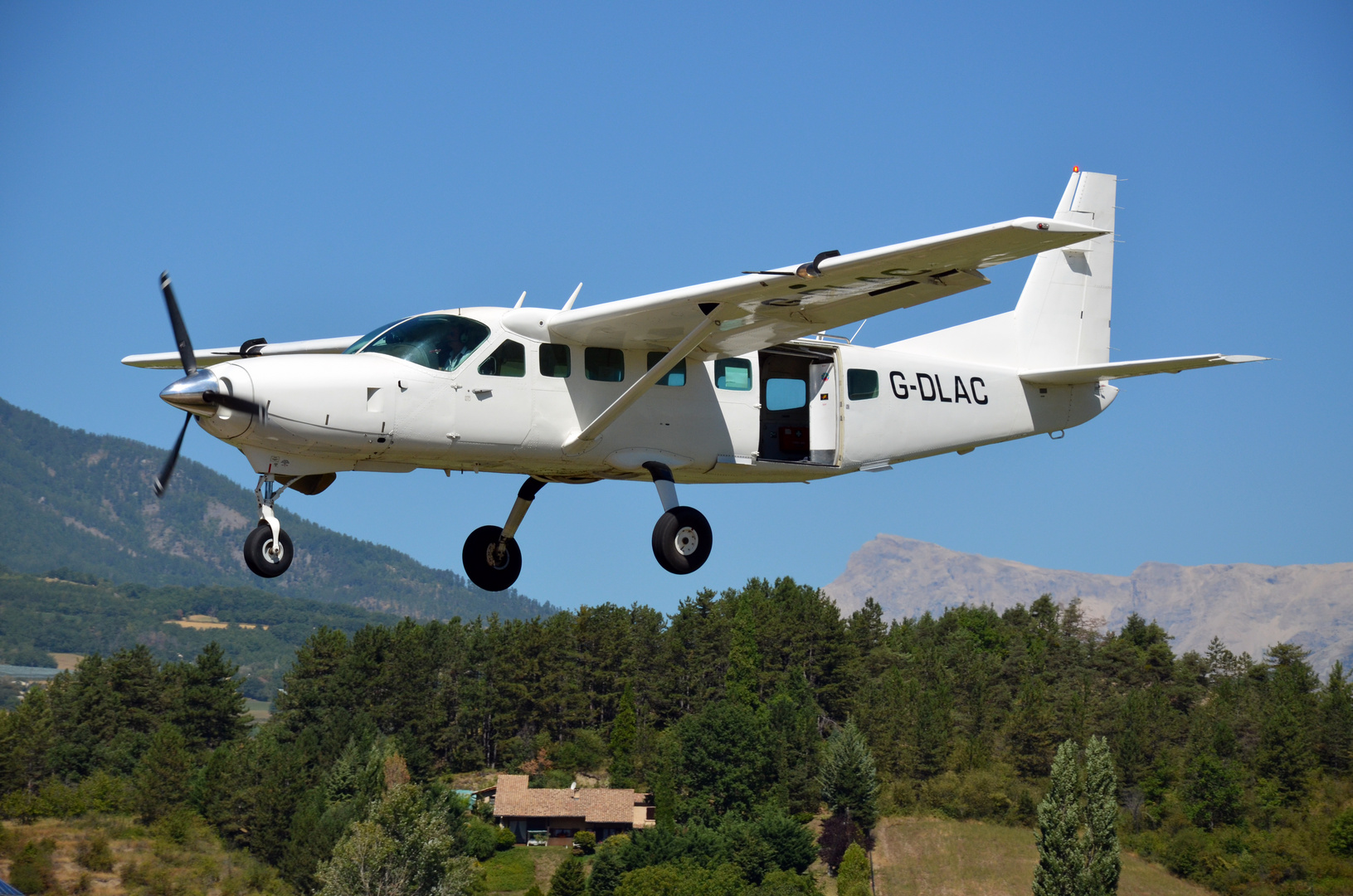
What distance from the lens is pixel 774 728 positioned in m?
126

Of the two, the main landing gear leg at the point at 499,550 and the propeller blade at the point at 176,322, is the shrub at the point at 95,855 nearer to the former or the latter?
the main landing gear leg at the point at 499,550

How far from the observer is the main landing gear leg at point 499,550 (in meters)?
17.9

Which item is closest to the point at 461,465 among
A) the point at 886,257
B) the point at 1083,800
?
the point at 886,257

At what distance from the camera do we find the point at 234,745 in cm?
13050

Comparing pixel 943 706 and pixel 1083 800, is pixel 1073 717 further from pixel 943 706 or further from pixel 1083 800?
pixel 1083 800

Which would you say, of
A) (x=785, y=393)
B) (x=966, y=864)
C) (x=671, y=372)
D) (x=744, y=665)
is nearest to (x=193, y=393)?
(x=671, y=372)

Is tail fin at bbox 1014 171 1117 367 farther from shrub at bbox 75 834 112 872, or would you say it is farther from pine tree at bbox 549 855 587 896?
shrub at bbox 75 834 112 872

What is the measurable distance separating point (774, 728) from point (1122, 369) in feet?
361

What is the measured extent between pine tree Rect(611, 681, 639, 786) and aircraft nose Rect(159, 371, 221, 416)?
4712 inches

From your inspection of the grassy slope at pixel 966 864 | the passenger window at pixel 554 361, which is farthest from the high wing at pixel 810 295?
the grassy slope at pixel 966 864

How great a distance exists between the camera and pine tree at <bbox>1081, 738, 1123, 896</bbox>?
87750 millimetres

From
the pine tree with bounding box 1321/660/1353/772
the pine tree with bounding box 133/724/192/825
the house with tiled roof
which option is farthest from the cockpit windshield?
the pine tree with bounding box 1321/660/1353/772

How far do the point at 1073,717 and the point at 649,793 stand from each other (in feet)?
131

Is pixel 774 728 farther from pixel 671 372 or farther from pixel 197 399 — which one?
pixel 197 399
